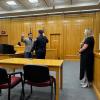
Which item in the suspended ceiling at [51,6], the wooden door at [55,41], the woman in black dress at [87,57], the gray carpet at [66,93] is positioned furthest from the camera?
the wooden door at [55,41]

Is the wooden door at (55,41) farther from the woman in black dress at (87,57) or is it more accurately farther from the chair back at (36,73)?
the chair back at (36,73)

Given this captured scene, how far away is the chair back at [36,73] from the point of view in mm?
2554

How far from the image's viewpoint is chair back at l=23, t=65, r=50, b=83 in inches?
101

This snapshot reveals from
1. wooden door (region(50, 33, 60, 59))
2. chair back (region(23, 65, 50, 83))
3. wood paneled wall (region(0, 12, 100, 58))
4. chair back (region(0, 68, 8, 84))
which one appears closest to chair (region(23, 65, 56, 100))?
chair back (region(23, 65, 50, 83))

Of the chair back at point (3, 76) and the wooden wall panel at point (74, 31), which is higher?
the wooden wall panel at point (74, 31)

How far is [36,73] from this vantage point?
2.59 metres

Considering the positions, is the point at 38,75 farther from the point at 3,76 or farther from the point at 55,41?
the point at 55,41

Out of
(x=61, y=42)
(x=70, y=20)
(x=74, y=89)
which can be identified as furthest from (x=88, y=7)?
(x=74, y=89)

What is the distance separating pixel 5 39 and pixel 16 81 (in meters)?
10.1

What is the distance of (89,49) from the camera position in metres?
3.81

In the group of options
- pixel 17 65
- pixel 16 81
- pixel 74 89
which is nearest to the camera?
pixel 16 81

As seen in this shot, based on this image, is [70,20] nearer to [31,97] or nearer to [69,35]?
[69,35]

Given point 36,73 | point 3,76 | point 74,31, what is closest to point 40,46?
point 36,73

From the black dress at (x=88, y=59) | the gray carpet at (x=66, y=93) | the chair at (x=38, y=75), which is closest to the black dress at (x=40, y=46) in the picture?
the gray carpet at (x=66, y=93)
